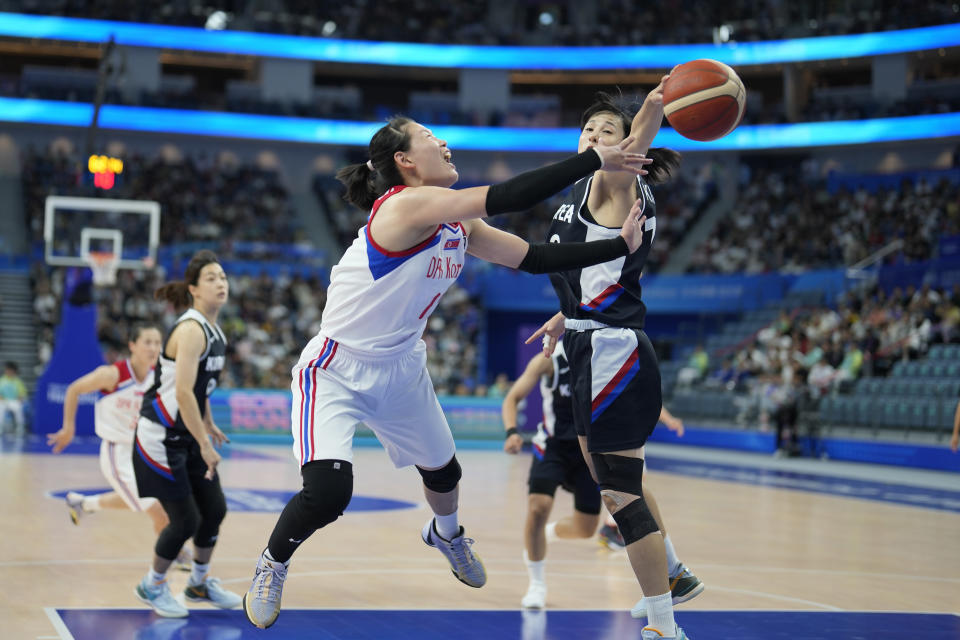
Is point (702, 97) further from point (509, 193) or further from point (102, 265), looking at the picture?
point (102, 265)

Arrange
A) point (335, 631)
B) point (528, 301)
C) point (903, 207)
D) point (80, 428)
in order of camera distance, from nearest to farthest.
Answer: point (335, 631)
point (80, 428)
point (903, 207)
point (528, 301)

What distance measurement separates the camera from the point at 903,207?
2731 cm

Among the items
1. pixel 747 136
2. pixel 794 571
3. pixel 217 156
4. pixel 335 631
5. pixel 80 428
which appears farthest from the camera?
pixel 217 156

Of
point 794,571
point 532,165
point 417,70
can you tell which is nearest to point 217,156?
point 417,70

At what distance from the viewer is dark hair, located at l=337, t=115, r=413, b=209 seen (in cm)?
452

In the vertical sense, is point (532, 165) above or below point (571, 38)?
below

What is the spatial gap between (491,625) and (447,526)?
113cm

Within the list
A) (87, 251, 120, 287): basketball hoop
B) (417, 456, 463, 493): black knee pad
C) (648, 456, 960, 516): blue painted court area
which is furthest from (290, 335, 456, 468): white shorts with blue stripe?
(87, 251, 120, 287): basketball hoop

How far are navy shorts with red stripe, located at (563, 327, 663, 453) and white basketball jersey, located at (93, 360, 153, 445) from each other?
337 centimetres

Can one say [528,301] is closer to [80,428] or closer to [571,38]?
[571,38]

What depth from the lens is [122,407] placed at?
23.9 feet

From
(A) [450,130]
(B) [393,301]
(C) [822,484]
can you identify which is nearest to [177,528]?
(B) [393,301]

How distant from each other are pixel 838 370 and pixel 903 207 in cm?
914

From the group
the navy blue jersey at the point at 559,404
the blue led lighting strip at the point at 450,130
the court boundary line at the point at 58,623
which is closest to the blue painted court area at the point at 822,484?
the navy blue jersey at the point at 559,404
